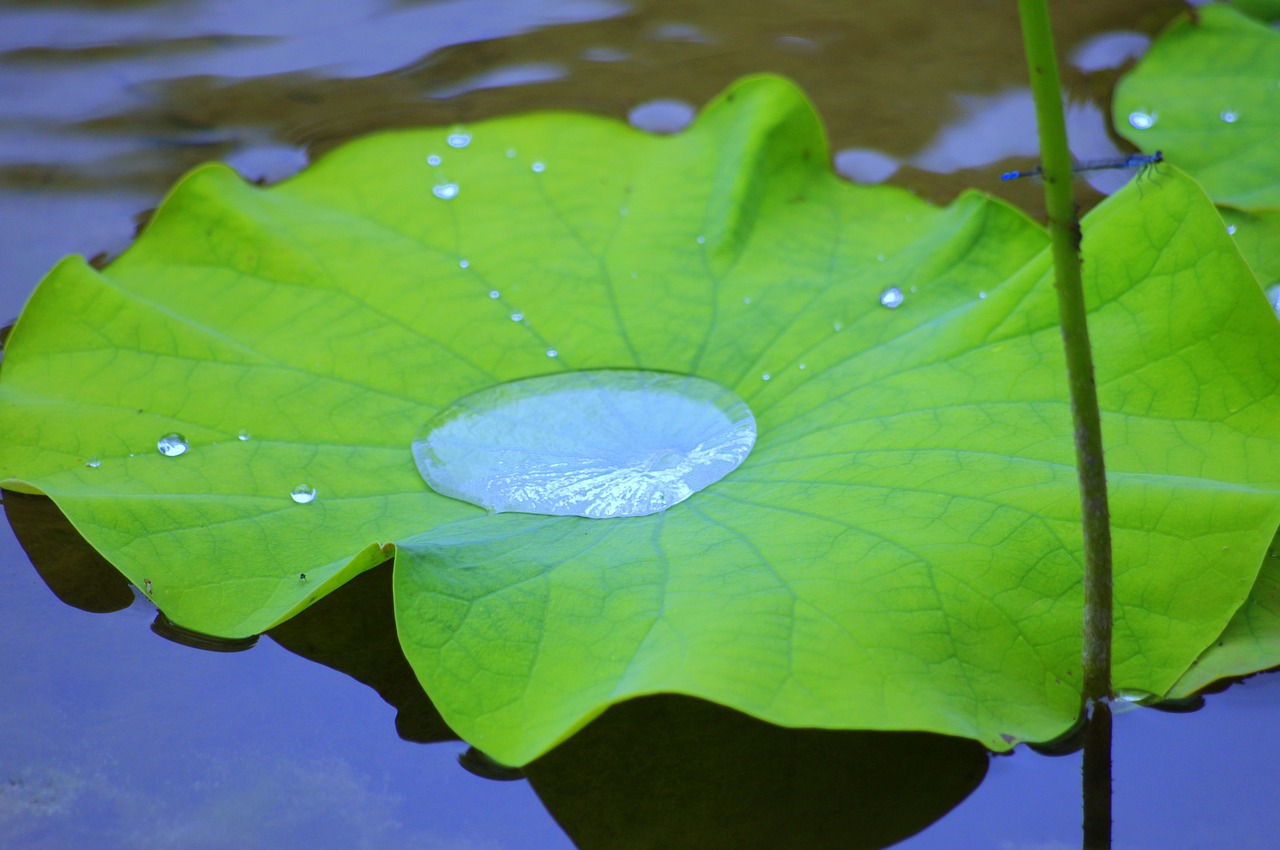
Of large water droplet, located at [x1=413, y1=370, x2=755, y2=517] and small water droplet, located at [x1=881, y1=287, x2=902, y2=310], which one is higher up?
small water droplet, located at [x1=881, y1=287, x2=902, y2=310]

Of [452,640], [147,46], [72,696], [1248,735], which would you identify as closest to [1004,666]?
[1248,735]

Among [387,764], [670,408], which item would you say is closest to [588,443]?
[670,408]

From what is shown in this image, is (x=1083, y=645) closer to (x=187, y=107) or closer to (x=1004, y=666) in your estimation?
(x=1004, y=666)

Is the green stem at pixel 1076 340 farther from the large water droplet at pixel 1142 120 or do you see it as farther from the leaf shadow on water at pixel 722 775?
the large water droplet at pixel 1142 120

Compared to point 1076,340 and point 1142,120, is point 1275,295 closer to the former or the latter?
point 1142,120

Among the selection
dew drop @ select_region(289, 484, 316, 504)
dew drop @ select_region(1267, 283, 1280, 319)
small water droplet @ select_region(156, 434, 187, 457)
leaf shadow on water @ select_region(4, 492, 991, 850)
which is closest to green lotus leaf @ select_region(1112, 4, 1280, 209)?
dew drop @ select_region(1267, 283, 1280, 319)

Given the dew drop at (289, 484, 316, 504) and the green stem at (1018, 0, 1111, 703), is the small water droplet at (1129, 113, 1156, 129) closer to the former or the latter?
the green stem at (1018, 0, 1111, 703)
